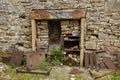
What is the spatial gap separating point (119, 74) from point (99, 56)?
0.83 m

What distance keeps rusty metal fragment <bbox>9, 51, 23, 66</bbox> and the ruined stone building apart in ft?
0.60

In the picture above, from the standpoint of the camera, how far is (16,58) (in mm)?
6152

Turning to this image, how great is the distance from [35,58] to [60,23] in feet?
3.71

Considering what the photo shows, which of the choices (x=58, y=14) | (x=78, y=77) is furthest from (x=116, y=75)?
(x=58, y=14)

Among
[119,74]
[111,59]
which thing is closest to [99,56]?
[111,59]

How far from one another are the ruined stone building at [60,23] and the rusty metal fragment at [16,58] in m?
0.18

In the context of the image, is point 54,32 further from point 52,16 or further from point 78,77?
point 78,77

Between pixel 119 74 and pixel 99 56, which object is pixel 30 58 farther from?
pixel 119 74

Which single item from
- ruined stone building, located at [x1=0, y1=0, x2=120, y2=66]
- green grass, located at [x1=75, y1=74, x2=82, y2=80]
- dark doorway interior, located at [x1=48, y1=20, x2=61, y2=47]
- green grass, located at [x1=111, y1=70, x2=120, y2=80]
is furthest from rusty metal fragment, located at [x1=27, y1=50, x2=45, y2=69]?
green grass, located at [x1=111, y1=70, x2=120, y2=80]

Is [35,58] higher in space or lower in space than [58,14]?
lower

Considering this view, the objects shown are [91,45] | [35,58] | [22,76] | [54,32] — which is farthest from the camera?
[54,32]

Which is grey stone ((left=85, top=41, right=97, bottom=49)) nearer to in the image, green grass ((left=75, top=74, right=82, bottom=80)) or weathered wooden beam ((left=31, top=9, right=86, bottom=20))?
weathered wooden beam ((left=31, top=9, right=86, bottom=20))

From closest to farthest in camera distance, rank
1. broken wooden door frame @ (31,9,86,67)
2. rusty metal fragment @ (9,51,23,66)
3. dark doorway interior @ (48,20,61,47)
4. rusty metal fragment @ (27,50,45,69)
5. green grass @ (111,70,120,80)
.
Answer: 1. green grass @ (111,70,120,80)
2. rusty metal fragment @ (27,50,45,69)
3. broken wooden door frame @ (31,9,86,67)
4. rusty metal fragment @ (9,51,23,66)
5. dark doorway interior @ (48,20,61,47)

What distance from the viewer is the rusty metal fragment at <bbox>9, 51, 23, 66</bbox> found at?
6.11 metres
